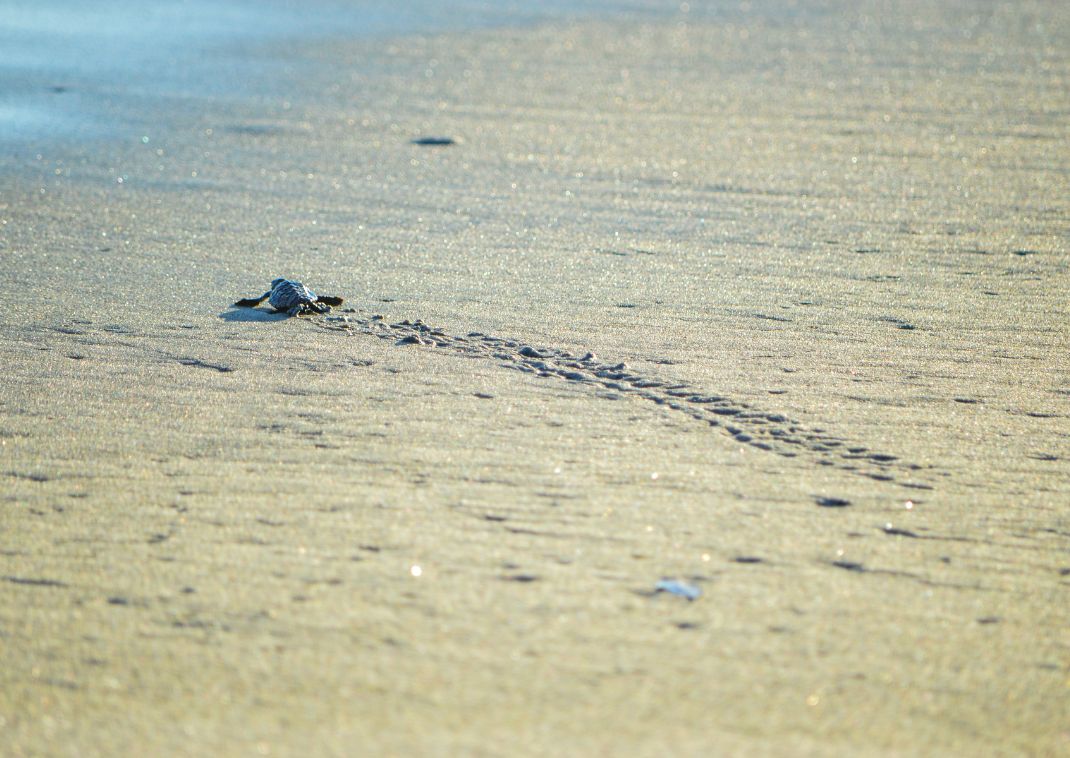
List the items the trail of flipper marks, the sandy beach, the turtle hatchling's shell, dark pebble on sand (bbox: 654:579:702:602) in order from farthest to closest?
the turtle hatchling's shell < the trail of flipper marks < dark pebble on sand (bbox: 654:579:702:602) < the sandy beach

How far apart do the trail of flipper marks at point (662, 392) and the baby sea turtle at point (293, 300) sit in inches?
2.8

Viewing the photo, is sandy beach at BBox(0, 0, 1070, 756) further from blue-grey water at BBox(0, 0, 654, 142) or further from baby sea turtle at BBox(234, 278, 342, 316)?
blue-grey water at BBox(0, 0, 654, 142)

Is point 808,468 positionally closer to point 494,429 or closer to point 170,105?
point 494,429

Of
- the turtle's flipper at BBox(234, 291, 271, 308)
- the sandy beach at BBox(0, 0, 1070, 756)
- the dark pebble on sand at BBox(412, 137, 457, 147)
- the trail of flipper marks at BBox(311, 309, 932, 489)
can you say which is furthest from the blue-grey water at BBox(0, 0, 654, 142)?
the trail of flipper marks at BBox(311, 309, 932, 489)

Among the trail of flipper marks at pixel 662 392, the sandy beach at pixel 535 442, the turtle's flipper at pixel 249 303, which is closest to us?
the sandy beach at pixel 535 442

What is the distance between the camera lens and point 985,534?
9.75 feet

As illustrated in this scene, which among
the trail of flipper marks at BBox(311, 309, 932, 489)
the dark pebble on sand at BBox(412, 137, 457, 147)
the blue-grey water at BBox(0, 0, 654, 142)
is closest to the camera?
the trail of flipper marks at BBox(311, 309, 932, 489)

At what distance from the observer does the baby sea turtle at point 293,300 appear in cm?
460

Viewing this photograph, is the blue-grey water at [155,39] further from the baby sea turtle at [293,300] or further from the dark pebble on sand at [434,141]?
the baby sea turtle at [293,300]

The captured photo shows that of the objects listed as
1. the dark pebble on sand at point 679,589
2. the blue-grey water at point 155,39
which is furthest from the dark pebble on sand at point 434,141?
the dark pebble on sand at point 679,589

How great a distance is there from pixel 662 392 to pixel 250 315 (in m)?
1.74

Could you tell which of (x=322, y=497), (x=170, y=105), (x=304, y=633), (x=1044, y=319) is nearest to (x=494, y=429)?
(x=322, y=497)

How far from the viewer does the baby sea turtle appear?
15.1 feet

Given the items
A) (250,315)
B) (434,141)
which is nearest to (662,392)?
(250,315)
